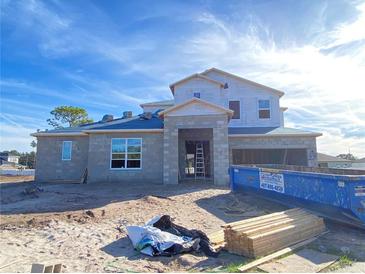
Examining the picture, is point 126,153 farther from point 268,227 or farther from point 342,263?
point 342,263

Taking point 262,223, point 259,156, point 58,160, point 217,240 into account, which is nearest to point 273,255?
point 262,223

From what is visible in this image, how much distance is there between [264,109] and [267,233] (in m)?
15.9

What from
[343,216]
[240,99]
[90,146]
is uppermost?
[240,99]

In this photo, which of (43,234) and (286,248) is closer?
(286,248)

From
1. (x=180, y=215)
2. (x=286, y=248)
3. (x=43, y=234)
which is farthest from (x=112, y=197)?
(x=286, y=248)

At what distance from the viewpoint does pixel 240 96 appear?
20.3 metres

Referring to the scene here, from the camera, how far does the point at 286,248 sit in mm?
5406

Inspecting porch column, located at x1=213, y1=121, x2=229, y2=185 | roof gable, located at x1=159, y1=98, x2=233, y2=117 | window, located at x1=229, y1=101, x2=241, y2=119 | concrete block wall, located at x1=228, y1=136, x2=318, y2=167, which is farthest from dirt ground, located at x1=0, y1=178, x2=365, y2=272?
window, located at x1=229, y1=101, x2=241, y2=119

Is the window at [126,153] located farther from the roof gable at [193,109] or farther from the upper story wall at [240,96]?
the upper story wall at [240,96]

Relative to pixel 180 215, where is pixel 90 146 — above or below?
above

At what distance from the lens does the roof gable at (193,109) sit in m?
15.5

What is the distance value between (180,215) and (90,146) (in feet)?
32.9

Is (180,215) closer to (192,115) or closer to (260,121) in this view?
(192,115)

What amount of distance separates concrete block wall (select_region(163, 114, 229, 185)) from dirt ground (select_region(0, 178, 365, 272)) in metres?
2.22
